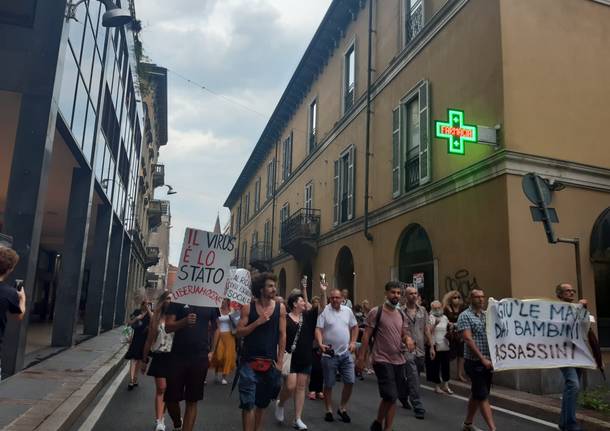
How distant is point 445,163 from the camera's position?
43.5 ft

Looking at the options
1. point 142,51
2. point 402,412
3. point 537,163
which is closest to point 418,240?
point 537,163

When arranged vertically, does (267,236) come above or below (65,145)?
above

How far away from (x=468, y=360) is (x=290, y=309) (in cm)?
244

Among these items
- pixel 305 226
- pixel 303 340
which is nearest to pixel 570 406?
pixel 303 340

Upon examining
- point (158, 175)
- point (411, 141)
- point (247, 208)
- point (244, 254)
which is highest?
point (158, 175)

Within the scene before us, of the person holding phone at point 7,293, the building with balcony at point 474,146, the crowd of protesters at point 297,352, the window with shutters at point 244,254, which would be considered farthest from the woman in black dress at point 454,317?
the window with shutters at point 244,254

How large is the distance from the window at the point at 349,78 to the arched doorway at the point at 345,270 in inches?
226

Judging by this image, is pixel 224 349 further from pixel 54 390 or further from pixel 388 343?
pixel 388 343

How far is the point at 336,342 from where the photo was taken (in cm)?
752

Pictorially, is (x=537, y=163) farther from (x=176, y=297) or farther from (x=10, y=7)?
(x=10, y=7)

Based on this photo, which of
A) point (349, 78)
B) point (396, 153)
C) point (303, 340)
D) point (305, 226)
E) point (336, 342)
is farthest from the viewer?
point (305, 226)

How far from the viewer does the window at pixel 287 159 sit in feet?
102

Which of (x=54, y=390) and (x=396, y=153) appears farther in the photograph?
(x=396, y=153)

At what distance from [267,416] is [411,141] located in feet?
34.4
